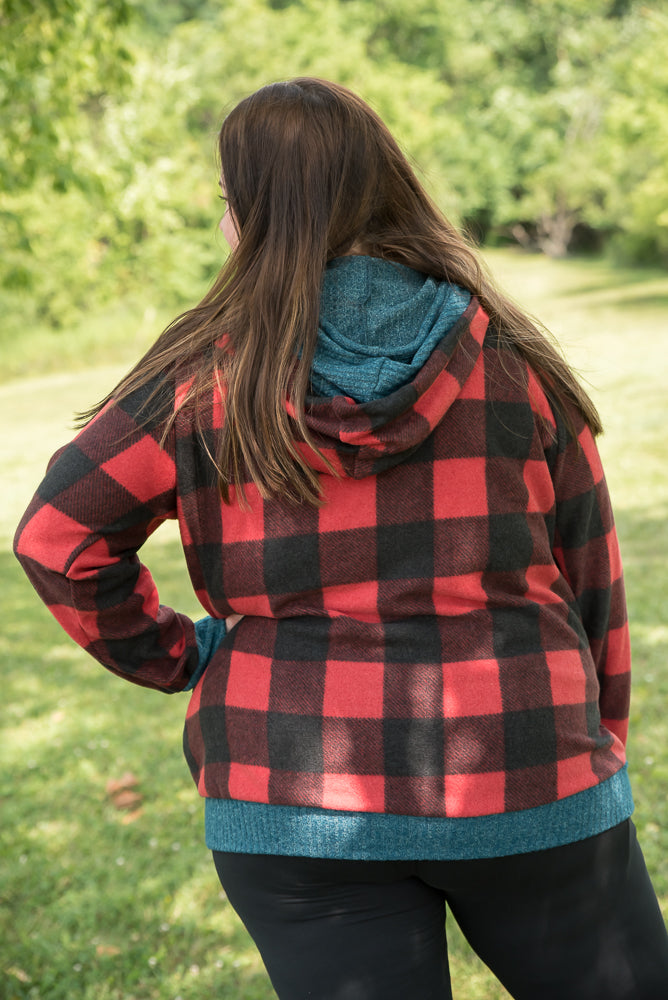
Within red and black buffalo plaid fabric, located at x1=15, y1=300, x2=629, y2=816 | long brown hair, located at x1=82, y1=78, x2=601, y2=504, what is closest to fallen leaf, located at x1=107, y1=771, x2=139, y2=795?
red and black buffalo plaid fabric, located at x1=15, y1=300, x2=629, y2=816

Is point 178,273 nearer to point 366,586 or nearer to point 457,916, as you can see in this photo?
point 366,586

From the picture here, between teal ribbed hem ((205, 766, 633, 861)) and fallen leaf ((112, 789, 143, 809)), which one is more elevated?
teal ribbed hem ((205, 766, 633, 861))

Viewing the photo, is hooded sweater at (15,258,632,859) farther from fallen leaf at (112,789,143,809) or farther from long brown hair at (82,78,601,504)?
fallen leaf at (112,789,143,809)

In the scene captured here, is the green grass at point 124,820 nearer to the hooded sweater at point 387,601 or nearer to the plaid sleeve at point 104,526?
the hooded sweater at point 387,601

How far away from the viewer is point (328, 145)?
4.31 ft

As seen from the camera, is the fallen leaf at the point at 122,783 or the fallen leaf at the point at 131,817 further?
the fallen leaf at the point at 122,783

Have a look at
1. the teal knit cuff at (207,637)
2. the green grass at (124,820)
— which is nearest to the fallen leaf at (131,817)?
the green grass at (124,820)

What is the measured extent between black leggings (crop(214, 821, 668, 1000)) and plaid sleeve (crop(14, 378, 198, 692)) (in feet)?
1.40

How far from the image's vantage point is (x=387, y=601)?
1.30 m

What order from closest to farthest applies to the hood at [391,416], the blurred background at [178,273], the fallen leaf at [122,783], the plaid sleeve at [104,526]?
the hood at [391,416] → the plaid sleeve at [104,526] → the blurred background at [178,273] → the fallen leaf at [122,783]

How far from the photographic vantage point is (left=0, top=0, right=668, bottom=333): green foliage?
6.62 meters

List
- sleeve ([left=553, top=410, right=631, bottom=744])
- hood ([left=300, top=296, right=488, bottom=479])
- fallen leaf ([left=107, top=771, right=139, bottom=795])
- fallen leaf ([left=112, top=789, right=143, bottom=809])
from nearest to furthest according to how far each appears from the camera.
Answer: hood ([left=300, top=296, right=488, bottom=479]) → sleeve ([left=553, top=410, right=631, bottom=744]) → fallen leaf ([left=112, top=789, right=143, bottom=809]) → fallen leaf ([left=107, top=771, right=139, bottom=795])

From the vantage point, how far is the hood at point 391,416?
4.08 feet

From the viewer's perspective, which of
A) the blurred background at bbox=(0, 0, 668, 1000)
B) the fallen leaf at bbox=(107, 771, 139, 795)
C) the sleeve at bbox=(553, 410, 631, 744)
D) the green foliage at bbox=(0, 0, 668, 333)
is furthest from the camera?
the green foliage at bbox=(0, 0, 668, 333)
